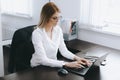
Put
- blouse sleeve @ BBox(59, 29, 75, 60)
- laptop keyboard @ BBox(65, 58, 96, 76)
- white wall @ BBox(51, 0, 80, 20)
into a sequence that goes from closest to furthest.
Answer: laptop keyboard @ BBox(65, 58, 96, 76) → blouse sleeve @ BBox(59, 29, 75, 60) → white wall @ BBox(51, 0, 80, 20)

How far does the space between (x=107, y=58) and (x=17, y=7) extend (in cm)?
153

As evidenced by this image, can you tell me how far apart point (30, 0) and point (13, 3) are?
1.02 feet

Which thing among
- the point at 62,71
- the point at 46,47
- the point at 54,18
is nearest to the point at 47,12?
the point at 54,18

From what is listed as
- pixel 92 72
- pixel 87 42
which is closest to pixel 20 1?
pixel 87 42

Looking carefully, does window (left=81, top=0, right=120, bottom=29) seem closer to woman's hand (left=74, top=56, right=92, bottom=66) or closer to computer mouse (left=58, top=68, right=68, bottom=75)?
woman's hand (left=74, top=56, right=92, bottom=66)

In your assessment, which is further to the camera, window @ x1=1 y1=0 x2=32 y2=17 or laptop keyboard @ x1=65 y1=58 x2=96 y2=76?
window @ x1=1 y1=0 x2=32 y2=17

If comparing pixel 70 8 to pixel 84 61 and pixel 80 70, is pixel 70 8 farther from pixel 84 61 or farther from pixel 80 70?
pixel 80 70

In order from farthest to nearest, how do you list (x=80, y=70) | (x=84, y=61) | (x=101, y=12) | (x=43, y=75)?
(x=101, y=12) < (x=84, y=61) < (x=80, y=70) < (x=43, y=75)

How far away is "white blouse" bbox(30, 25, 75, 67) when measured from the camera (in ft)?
5.73

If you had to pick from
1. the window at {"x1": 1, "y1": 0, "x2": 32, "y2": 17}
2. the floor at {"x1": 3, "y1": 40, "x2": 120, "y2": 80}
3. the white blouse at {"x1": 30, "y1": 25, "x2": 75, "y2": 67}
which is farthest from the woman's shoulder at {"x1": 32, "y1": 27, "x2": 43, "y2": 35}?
the window at {"x1": 1, "y1": 0, "x2": 32, "y2": 17}

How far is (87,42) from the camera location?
2.70 m

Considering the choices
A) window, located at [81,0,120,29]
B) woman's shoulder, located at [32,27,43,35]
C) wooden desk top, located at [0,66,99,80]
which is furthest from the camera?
window, located at [81,0,120,29]

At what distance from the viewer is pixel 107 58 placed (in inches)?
83.3

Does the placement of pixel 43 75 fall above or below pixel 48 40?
below
